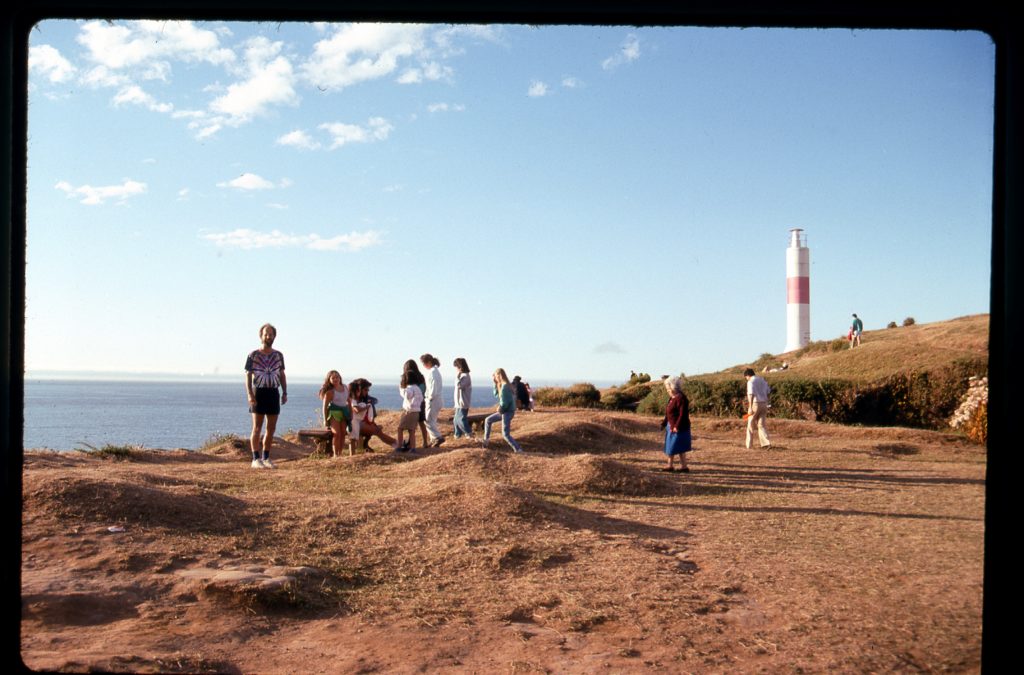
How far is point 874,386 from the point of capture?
826 inches

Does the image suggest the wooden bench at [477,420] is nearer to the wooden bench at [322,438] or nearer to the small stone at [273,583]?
the wooden bench at [322,438]

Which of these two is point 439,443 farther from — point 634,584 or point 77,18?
point 77,18

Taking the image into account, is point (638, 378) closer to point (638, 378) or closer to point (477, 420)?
point (638, 378)

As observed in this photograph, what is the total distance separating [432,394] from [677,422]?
4.48m

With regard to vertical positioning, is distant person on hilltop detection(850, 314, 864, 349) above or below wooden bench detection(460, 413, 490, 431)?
above

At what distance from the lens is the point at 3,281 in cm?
196

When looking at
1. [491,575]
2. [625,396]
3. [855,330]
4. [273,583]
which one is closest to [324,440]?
[491,575]

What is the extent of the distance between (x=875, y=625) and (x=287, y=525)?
184 inches

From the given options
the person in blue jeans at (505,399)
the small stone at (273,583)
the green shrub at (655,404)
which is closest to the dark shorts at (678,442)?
the person in blue jeans at (505,399)

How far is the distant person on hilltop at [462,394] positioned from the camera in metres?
13.8

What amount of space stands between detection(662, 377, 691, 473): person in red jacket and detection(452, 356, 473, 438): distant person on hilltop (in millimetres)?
3468

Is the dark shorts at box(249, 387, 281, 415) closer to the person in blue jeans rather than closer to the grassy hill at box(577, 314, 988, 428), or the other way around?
the person in blue jeans

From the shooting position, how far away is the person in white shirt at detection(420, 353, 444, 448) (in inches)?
524

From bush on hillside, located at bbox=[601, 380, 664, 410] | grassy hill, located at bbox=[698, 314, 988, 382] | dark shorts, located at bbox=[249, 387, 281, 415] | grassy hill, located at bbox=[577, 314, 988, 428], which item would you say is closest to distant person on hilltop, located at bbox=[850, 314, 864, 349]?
grassy hill, located at bbox=[698, 314, 988, 382]
